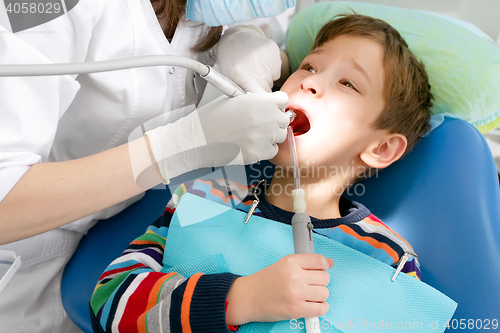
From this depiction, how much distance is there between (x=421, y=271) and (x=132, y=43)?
3.31ft

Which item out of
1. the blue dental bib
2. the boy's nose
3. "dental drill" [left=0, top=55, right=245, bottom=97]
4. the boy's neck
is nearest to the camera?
"dental drill" [left=0, top=55, right=245, bottom=97]

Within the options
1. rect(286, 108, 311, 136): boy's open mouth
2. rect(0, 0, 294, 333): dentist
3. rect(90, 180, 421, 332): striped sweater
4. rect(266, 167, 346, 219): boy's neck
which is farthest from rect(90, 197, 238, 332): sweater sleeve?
rect(286, 108, 311, 136): boy's open mouth

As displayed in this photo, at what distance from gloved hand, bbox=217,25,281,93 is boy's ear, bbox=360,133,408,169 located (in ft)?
1.20

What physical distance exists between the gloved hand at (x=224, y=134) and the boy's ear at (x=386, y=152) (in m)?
0.33

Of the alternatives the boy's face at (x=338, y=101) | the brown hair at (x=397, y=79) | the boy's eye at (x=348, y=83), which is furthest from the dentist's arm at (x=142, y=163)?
the brown hair at (x=397, y=79)

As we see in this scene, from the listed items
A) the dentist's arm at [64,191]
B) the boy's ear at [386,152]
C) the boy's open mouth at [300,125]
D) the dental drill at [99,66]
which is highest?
the dental drill at [99,66]

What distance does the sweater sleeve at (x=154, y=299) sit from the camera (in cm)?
76

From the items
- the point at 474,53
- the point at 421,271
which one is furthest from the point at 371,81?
the point at 421,271

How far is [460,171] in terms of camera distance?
107 centimetres

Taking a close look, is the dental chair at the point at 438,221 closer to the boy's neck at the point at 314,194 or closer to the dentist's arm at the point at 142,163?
the boy's neck at the point at 314,194

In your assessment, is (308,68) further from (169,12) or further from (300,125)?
(169,12)

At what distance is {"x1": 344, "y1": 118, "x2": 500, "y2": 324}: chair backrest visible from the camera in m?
0.92

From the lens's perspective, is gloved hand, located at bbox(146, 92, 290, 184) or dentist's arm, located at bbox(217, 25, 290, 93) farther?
dentist's arm, located at bbox(217, 25, 290, 93)

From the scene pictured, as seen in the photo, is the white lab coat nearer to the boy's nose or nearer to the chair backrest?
the boy's nose
